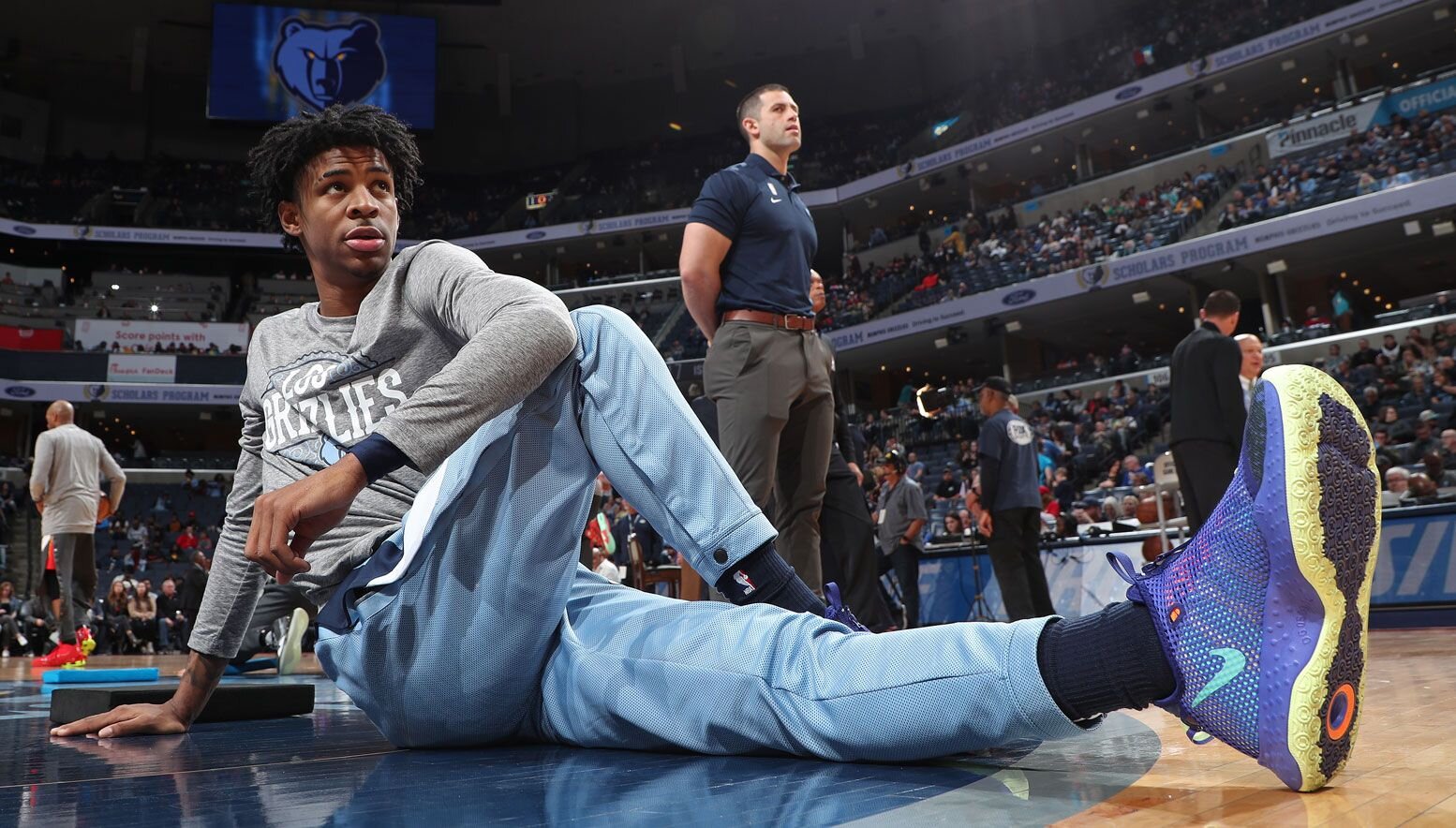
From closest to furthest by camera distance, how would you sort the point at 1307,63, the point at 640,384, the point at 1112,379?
the point at 640,384
the point at 1112,379
the point at 1307,63

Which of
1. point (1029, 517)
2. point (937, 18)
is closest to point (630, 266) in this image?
point (937, 18)

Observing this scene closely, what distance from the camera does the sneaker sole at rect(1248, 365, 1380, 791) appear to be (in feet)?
3.04

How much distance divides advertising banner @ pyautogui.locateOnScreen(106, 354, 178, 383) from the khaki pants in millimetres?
22279

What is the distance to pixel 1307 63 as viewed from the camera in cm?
1823

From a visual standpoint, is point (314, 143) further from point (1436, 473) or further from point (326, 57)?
point (326, 57)

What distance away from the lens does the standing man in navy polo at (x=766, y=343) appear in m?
2.40

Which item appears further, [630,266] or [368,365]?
[630,266]

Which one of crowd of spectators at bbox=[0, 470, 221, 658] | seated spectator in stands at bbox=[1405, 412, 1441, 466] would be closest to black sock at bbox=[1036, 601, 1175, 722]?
crowd of spectators at bbox=[0, 470, 221, 658]

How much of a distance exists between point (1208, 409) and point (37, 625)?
1193 cm

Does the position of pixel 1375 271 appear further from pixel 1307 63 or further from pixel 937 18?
pixel 937 18

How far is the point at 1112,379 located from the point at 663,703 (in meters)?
16.6

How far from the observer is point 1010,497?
198 inches

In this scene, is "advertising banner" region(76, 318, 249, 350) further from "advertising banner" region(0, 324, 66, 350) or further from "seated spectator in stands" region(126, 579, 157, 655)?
"seated spectator in stands" region(126, 579, 157, 655)

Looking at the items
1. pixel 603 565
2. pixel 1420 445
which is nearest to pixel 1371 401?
pixel 1420 445
